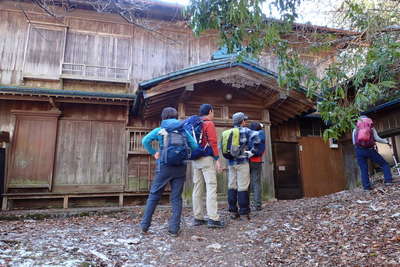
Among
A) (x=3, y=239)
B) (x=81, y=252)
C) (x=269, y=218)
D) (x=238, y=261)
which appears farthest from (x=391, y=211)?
(x=3, y=239)

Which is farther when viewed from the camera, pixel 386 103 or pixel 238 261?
pixel 386 103

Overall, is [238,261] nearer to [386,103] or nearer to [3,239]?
[3,239]

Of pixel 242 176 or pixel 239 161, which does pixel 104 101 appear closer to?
pixel 239 161

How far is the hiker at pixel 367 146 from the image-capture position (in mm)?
5555

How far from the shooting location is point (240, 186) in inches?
179

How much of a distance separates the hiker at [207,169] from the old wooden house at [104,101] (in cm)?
244

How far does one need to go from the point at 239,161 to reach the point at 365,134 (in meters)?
3.07

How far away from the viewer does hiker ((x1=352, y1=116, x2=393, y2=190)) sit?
5.55m

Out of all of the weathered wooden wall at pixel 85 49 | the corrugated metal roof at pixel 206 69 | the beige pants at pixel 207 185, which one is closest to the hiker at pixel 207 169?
the beige pants at pixel 207 185

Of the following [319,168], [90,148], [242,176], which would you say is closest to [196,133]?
[242,176]

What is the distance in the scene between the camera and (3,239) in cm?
358

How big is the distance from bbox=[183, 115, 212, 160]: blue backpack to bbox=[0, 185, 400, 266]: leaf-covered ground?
1246mm

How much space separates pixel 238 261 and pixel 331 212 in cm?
234

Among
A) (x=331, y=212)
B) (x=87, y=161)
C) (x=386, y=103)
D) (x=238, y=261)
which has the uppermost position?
(x=386, y=103)
